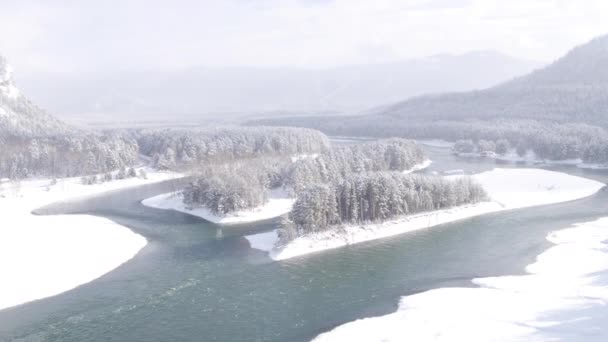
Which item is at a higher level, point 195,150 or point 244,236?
point 195,150

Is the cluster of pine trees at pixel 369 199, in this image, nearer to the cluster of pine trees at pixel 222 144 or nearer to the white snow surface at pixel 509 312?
the white snow surface at pixel 509 312

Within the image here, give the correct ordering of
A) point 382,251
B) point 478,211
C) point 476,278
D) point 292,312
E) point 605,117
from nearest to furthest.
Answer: point 292,312 < point 476,278 < point 382,251 < point 478,211 < point 605,117

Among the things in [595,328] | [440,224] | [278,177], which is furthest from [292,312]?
[278,177]

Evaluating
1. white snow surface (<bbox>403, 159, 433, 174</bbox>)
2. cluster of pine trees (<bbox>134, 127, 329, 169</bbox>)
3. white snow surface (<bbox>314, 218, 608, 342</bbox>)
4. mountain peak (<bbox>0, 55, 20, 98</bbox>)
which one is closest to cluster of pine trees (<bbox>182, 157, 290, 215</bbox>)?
cluster of pine trees (<bbox>134, 127, 329, 169</bbox>)

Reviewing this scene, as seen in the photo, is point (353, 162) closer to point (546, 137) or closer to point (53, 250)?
point (53, 250)

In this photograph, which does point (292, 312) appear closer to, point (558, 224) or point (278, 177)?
point (558, 224)

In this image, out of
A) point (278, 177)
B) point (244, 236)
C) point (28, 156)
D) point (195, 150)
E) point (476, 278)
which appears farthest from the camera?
point (195, 150)
